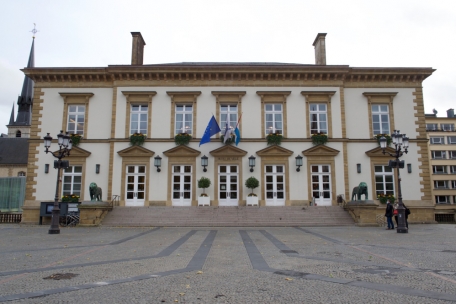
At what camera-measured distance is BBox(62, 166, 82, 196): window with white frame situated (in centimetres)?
2520

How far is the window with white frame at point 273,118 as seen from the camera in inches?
1017

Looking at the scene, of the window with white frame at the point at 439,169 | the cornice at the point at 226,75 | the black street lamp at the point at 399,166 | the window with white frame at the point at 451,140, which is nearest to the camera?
the black street lamp at the point at 399,166

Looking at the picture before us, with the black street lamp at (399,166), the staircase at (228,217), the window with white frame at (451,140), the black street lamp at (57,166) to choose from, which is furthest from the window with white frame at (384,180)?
the window with white frame at (451,140)

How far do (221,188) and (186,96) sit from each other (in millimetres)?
6907

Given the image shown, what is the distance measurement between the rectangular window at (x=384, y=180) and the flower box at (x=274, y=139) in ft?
23.2

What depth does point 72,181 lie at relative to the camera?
83.0ft

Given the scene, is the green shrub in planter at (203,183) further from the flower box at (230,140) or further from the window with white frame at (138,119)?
the window with white frame at (138,119)

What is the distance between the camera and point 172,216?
71.8 feet

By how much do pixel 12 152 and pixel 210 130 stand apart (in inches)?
1853

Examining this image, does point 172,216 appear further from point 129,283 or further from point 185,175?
point 129,283

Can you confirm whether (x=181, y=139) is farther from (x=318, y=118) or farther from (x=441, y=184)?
(x=441, y=184)

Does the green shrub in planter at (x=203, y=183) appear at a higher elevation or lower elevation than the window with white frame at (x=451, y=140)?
lower

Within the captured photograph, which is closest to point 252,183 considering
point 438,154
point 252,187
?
point 252,187

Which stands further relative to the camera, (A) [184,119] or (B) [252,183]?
(A) [184,119]
